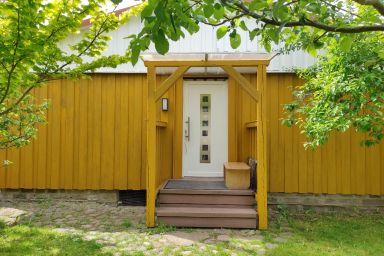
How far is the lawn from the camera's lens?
3.92 meters

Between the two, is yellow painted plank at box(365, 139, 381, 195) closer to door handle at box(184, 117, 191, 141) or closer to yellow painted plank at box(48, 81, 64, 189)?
door handle at box(184, 117, 191, 141)

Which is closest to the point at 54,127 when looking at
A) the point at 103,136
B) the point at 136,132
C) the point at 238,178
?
the point at 103,136

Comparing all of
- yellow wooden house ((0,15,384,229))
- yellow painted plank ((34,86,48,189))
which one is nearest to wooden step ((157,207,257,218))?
yellow wooden house ((0,15,384,229))

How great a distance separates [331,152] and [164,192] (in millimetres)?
3207

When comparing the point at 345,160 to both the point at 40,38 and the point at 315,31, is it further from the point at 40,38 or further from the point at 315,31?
the point at 40,38

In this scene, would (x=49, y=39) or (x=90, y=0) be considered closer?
(x=49, y=39)

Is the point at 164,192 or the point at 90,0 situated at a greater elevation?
the point at 90,0

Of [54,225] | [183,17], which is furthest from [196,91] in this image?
[183,17]

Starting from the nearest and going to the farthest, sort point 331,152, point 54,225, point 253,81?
1. point 54,225
2. point 331,152
3. point 253,81

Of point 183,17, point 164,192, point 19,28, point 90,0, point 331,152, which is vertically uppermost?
point 90,0

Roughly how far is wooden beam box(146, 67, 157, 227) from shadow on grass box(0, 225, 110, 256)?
1.00 meters

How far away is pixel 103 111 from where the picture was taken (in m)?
6.62

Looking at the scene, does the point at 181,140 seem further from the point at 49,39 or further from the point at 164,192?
the point at 49,39

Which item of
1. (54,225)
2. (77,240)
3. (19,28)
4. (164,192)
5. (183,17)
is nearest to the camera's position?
(183,17)
